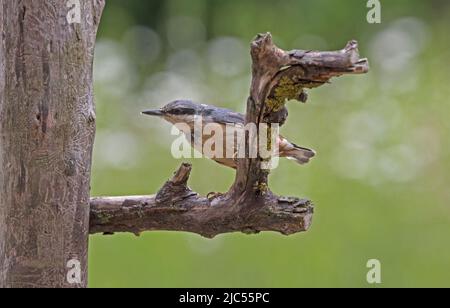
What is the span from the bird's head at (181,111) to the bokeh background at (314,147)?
0.96 metres

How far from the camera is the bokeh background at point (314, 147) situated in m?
2.67

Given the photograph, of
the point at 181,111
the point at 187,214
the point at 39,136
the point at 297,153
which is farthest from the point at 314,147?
the point at 39,136

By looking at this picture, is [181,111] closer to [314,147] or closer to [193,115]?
[193,115]

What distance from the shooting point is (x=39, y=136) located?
1.36 meters

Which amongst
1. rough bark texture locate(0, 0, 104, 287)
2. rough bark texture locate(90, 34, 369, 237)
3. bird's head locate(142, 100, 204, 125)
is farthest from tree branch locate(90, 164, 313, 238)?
bird's head locate(142, 100, 204, 125)

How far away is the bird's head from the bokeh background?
3.14ft

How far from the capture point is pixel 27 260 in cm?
136

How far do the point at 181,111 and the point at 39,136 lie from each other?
15.2 inches

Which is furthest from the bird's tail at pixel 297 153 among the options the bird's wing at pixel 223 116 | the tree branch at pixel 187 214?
the tree branch at pixel 187 214

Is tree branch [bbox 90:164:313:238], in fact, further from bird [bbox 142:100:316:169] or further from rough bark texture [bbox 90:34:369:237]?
bird [bbox 142:100:316:169]

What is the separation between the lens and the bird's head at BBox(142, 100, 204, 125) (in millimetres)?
1675
